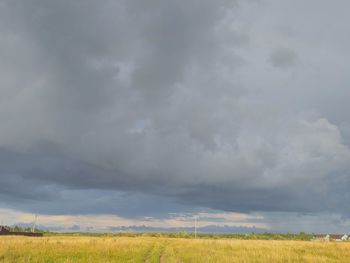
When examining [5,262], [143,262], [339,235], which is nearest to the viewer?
[5,262]

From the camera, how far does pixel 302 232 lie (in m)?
174

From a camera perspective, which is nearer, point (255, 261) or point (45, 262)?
point (45, 262)

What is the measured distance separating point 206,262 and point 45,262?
28.6ft

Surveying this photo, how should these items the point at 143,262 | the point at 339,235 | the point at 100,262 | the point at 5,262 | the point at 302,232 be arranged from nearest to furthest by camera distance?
the point at 5,262 < the point at 100,262 < the point at 143,262 < the point at 339,235 < the point at 302,232

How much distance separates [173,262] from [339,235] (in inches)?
5832

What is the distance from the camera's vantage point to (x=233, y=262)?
22.9 meters

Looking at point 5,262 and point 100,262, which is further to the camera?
point 100,262

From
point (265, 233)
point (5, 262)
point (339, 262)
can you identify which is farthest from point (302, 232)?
point (5, 262)

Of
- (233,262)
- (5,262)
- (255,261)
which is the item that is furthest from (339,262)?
(5,262)

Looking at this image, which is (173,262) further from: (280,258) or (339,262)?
(339,262)

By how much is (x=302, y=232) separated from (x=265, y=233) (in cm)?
2065

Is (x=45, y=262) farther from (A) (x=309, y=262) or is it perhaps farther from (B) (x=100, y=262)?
(A) (x=309, y=262)

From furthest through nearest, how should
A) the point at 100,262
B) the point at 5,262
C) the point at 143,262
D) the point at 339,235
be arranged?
the point at 339,235, the point at 143,262, the point at 100,262, the point at 5,262

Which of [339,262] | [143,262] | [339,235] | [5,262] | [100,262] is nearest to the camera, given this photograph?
[5,262]
